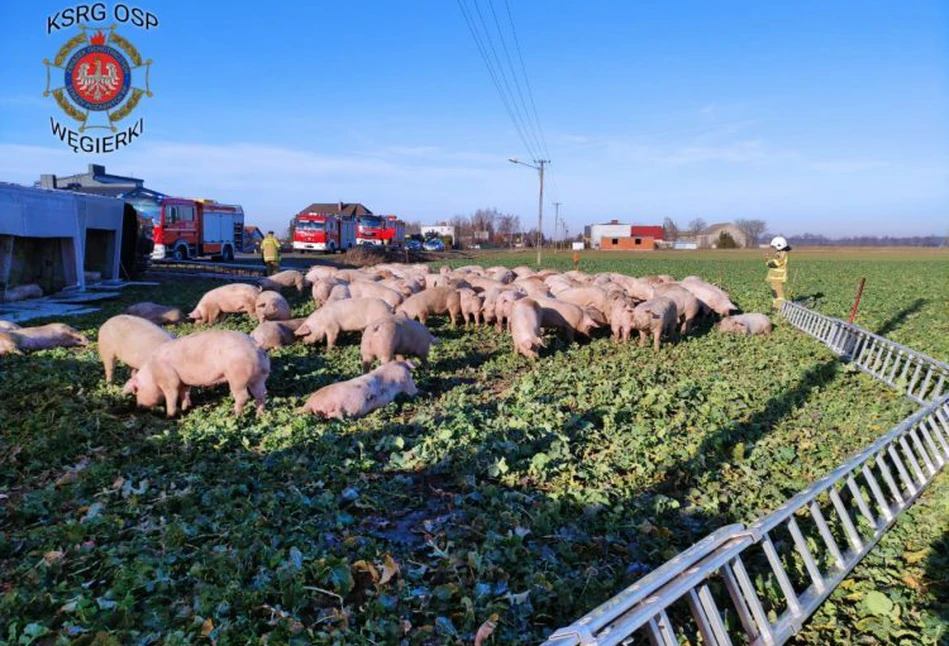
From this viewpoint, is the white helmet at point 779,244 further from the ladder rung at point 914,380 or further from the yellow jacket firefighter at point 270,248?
the yellow jacket firefighter at point 270,248

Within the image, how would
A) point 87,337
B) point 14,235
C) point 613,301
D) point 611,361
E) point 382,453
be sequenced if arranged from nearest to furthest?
point 382,453, point 611,361, point 87,337, point 613,301, point 14,235

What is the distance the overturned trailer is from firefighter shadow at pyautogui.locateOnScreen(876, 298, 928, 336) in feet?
69.5

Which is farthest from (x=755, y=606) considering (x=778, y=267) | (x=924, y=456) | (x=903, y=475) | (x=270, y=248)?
(x=270, y=248)

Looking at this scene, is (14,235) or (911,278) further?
(911,278)

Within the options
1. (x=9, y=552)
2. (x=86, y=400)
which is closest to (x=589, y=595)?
(x=9, y=552)

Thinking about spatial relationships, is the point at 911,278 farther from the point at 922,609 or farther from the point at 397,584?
the point at 397,584

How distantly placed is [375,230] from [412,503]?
45.2 metres

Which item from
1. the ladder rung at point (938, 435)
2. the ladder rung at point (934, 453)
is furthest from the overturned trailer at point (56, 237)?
the ladder rung at point (938, 435)

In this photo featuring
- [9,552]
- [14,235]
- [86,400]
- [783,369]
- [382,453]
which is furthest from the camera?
[14,235]

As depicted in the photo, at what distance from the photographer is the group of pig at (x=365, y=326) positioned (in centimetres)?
752

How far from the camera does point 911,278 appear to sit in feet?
102

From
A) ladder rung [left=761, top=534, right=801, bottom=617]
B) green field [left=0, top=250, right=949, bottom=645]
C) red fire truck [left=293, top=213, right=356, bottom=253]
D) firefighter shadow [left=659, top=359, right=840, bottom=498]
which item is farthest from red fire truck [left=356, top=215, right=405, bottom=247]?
ladder rung [left=761, top=534, right=801, bottom=617]

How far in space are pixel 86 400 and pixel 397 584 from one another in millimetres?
5882

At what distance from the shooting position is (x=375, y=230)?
48.9m
